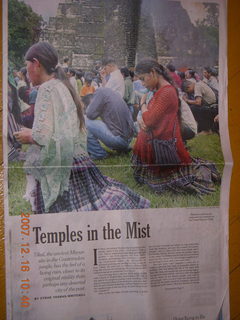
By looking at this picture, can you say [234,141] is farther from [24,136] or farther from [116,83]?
[24,136]

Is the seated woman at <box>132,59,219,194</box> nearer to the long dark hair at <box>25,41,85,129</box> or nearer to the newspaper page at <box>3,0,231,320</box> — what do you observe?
the newspaper page at <box>3,0,231,320</box>

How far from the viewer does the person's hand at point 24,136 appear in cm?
53

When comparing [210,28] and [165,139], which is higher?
[210,28]

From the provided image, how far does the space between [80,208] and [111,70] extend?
222 mm

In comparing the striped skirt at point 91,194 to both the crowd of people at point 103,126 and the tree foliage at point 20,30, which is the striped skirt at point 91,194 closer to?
the crowd of people at point 103,126

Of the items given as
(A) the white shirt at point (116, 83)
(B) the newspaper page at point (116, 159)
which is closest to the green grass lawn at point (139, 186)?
(B) the newspaper page at point (116, 159)

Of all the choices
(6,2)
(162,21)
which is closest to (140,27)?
(162,21)

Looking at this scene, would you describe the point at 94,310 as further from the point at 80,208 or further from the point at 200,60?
the point at 200,60

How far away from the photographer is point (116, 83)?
0.56m

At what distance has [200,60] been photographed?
1.92ft

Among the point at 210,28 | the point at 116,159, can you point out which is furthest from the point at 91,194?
the point at 210,28

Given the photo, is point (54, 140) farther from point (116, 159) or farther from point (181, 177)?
point (181, 177)
